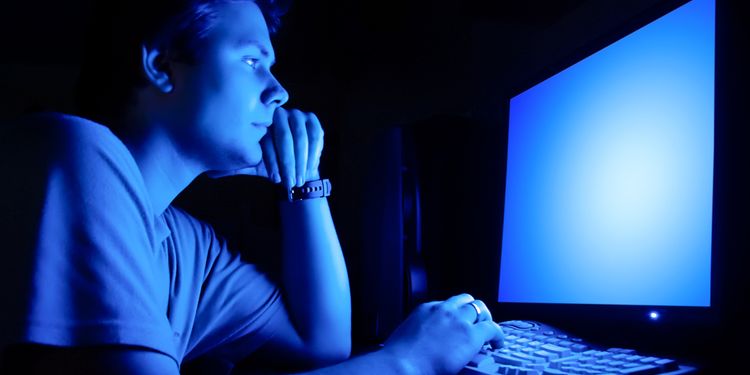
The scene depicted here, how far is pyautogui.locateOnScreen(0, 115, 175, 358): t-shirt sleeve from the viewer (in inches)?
17.1

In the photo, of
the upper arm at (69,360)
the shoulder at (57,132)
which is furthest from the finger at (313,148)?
the upper arm at (69,360)

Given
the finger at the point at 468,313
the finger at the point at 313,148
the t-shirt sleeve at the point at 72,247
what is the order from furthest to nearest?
the finger at the point at 313,148 < the finger at the point at 468,313 < the t-shirt sleeve at the point at 72,247

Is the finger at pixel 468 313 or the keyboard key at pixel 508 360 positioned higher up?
the finger at pixel 468 313

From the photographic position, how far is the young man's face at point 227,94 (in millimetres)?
771

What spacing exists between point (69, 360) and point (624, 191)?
0.61 metres

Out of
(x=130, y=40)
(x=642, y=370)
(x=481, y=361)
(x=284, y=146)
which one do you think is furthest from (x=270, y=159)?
(x=642, y=370)

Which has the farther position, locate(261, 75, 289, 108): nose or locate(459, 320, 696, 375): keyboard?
locate(261, 75, 289, 108): nose

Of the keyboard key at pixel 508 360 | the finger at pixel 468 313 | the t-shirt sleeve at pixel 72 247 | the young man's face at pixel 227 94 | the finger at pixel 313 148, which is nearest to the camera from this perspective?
the t-shirt sleeve at pixel 72 247

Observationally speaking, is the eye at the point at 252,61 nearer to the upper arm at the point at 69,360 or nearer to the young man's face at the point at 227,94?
the young man's face at the point at 227,94

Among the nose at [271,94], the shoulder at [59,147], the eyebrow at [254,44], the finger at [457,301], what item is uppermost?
the eyebrow at [254,44]

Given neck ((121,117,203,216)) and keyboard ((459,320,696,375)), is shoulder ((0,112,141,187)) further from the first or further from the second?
keyboard ((459,320,696,375))

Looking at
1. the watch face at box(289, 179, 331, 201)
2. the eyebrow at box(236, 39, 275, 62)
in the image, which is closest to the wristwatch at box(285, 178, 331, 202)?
the watch face at box(289, 179, 331, 201)

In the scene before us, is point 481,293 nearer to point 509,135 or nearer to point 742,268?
point 509,135

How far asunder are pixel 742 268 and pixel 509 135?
47cm
